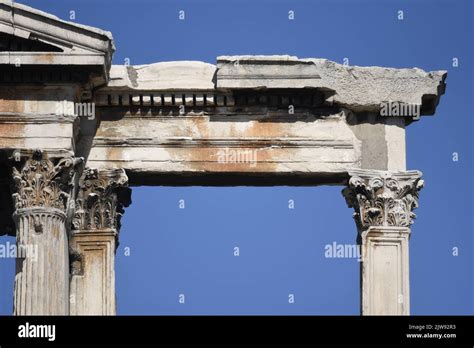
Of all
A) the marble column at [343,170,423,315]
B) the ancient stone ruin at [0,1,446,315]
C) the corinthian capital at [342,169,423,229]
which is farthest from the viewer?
the corinthian capital at [342,169,423,229]

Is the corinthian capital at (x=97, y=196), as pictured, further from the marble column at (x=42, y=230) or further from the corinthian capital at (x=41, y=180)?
the corinthian capital at (x=41, y=180)

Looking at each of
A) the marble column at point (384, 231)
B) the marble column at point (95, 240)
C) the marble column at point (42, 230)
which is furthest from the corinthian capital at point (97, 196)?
the marble column at point (384, 231)

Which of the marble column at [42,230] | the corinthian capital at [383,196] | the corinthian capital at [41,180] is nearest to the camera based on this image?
the marble column at [42,230]

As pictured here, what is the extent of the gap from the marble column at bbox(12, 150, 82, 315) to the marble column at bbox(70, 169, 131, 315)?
1.02m

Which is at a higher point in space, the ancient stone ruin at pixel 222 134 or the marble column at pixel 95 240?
the ancient stone ruin at pixel 222 134

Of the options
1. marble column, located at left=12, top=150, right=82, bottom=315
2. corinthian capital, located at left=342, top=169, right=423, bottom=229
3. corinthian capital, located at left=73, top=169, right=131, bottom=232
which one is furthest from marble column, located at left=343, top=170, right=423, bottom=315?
marble column, located at left=12, top=150, right=82, bottom=315

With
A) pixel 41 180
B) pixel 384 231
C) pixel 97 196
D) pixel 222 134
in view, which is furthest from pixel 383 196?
pixel 41 180

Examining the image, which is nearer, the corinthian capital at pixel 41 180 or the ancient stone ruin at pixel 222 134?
the corinthian capital at pixel 41 180

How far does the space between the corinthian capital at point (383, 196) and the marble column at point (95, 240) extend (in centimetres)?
377

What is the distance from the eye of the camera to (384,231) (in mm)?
61906

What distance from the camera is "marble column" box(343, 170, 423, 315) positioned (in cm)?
6143

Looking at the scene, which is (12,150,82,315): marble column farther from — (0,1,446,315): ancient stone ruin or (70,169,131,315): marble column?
(70,169,131,315): marble column

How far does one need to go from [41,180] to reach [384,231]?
5.63 metres

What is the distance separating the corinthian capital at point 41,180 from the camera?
199ft
